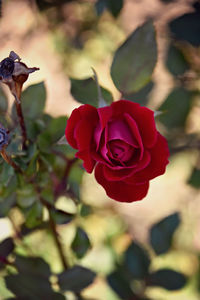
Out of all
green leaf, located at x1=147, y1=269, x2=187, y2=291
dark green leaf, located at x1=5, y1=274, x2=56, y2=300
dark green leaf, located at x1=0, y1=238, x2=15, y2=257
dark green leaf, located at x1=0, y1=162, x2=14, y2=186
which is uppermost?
dark green leaf, located at x1=0, y1=162, x2=14, y2=186

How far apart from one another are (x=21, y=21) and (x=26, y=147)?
1291 mm

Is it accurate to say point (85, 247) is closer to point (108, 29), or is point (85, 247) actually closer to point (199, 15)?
point (199, 15)

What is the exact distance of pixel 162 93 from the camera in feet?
5.41

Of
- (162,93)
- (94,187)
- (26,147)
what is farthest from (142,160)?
(162,93)

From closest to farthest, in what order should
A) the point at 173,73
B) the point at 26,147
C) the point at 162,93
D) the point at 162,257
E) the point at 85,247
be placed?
1. the point at 26,147
2. the point at 85,247
3. the point at 162,257
4. the point at 173,73
5. the point at 162,93

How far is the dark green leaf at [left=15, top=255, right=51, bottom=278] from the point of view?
88cm

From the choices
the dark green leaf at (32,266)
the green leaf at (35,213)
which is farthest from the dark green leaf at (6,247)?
the green leaf at (35,213)

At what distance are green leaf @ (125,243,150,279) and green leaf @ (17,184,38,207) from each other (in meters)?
0.42

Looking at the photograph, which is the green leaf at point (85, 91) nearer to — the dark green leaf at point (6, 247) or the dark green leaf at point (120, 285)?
the dark green leaf at point (6, 247)

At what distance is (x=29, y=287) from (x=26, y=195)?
0.72ft

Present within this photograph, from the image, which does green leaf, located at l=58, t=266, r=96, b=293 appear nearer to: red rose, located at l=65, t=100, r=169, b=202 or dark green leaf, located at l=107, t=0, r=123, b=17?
red rose, located at l=65, t=100, r=169, b=202

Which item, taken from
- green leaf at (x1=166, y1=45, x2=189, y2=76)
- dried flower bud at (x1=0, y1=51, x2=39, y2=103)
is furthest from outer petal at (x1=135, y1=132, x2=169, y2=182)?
green leaf at (x1=166, y1=45, x2=189, y2=76)

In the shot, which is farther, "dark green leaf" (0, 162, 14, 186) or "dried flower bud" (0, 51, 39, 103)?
"dark green leaf" (0, 162, 14, 186)

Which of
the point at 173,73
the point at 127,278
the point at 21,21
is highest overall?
the point at 21,21
